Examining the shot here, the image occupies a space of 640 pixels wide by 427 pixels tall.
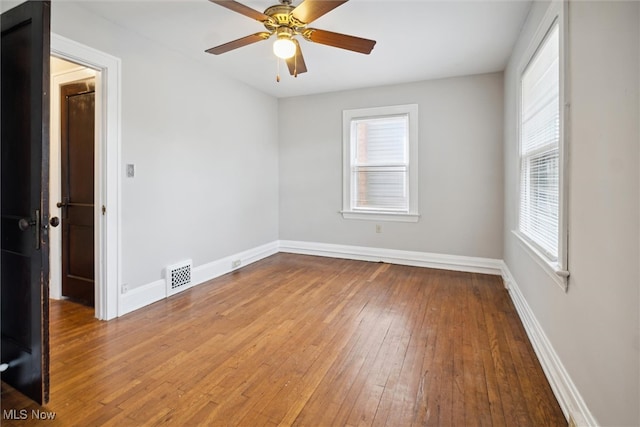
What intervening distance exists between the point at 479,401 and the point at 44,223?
250cm

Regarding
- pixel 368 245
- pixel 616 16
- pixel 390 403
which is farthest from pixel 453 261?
pixel 616 16

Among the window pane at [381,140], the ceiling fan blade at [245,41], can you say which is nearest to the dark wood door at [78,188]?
the ceiling fan blade at [245,41]

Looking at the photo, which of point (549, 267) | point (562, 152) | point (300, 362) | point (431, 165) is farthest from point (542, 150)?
point (300, 362)

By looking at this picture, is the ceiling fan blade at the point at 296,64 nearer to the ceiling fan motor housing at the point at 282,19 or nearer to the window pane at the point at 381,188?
the ceiling fan motor housing at the point at 282,19

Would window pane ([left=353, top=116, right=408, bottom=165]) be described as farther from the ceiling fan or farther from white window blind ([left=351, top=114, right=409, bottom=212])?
the ceiling fan

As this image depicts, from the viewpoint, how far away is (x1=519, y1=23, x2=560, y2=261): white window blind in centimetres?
209

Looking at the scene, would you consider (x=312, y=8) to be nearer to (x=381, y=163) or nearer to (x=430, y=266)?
(x=381, y=163)

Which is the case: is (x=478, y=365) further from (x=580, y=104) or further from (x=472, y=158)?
(x=472, y=158)

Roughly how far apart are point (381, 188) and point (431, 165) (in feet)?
2.58

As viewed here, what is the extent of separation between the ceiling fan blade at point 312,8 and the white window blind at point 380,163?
2.71m

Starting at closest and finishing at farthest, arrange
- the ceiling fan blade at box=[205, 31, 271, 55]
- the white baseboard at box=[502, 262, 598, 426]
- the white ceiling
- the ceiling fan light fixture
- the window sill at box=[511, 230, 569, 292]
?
the white baseboard at box=[502, 262, 598, 426] → the window sill at box=[511, 230, 569, 292] → the ceiling fan light fixture → the ceiling fan blade at box=[205, 31, 271, 55] → the white ceiling

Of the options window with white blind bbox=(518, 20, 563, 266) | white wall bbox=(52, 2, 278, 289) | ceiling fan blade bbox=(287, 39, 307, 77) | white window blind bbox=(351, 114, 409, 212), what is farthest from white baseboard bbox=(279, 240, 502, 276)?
ceiling fan blade bbox=(287, 39, 307, 77)

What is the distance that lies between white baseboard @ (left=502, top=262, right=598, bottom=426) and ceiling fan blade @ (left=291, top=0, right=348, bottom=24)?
2.44m

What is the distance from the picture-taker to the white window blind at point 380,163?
15.6 feet
